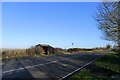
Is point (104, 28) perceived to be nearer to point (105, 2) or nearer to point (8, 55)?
point (105, 2)

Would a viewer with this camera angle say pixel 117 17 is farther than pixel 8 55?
No

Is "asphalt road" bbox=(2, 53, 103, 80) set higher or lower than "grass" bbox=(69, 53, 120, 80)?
higher

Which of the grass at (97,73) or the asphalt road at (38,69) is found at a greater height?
the asphalt road at (38,69)

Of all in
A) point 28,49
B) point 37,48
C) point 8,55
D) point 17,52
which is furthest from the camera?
point 37,48

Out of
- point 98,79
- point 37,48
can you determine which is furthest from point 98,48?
point 98,79

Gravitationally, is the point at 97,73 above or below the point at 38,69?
below

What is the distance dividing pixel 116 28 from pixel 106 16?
3268 millimetres

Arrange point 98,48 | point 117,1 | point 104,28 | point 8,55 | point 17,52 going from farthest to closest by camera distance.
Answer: point 98,48
point 17,52
point 8,55
point 104,28
point 117,1

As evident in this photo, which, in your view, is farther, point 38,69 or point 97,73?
point 38,69

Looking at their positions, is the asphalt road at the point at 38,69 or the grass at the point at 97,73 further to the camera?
the asphalt road at the point at 38,69

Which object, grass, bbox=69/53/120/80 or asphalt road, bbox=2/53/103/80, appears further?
asphalt road, bbox=2/53/103/80

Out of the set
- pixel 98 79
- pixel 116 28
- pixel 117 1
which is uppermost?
pixel 117 1

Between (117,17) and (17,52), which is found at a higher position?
(117,17)

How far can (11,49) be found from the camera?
4878 centimetres
